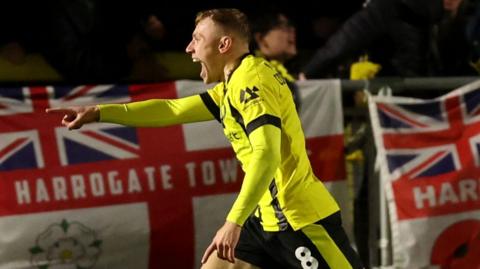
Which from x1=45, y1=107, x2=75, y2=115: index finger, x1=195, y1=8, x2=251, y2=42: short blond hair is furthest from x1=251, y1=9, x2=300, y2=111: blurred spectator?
x1=45, y1=107, x2=75, y2=115: index finger

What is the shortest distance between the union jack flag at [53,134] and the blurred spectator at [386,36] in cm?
145

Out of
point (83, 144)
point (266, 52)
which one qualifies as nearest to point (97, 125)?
point (83, 144)

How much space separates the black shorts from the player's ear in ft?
2.68

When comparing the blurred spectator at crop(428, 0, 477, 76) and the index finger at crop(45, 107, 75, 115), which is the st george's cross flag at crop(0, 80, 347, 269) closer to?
the blurred spectator at crop(428, 0, 477, 76)

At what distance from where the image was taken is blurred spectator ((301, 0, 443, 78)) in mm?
7836

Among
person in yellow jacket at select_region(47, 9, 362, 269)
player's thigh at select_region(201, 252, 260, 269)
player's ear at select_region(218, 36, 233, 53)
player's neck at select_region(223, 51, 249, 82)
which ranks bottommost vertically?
player's thigh at select_region(201, 252, 260, 269)

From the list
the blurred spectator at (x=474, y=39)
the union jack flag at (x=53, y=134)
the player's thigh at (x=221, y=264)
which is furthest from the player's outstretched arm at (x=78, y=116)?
the blurred spectator at (x=474, y=39)

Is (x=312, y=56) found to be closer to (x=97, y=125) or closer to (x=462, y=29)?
(x=462, y=29)

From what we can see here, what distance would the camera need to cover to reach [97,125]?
6980 millimetres

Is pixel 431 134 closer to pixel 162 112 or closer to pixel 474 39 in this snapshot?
pixel 474 39

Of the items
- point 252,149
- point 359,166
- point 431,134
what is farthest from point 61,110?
point 431,134

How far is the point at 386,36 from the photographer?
312 inches

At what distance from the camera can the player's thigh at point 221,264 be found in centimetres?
521

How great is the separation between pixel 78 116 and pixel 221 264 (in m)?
0.89
